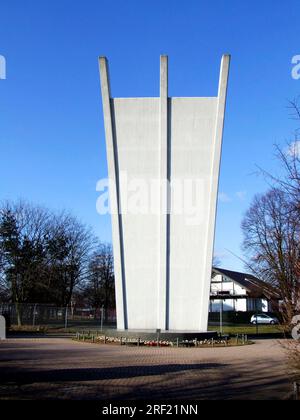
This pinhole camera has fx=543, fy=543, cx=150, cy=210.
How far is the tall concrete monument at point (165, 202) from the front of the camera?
87.4 ft

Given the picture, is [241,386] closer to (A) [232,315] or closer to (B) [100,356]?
(B) [100,356]

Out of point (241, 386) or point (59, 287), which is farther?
point (59, 287)

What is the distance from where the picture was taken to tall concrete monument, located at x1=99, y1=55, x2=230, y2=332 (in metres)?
26.6

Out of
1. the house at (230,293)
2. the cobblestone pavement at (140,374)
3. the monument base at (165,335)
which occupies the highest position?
the house at (230,293)

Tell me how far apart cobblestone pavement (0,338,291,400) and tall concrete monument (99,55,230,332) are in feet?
18.0

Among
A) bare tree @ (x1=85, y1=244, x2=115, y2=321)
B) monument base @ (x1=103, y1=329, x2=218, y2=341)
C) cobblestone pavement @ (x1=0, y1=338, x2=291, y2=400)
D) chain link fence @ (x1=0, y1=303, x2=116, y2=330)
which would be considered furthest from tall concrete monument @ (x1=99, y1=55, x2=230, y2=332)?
bare tree @ (x1=85, y1=244, x2=115, y2=321)

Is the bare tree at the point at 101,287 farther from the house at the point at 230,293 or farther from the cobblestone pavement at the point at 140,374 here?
the cobblestone pavement at the point at 140,374

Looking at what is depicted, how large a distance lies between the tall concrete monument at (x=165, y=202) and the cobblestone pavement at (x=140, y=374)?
5.50m

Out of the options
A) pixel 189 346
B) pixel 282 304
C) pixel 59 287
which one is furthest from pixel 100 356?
pixel 59 287

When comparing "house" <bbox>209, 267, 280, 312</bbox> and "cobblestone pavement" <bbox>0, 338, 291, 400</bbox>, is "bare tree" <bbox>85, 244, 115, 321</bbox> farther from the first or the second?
"cobblestone pavement" <bbox>0, 338, 291, 400</bbox>

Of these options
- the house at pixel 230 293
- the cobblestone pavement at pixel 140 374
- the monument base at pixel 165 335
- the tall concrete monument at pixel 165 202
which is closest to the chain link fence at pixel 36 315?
the tall concrete monument at pixel 165 202

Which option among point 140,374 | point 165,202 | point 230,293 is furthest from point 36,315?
point 230,293

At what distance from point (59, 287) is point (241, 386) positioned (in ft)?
152

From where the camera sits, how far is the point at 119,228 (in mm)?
27031
